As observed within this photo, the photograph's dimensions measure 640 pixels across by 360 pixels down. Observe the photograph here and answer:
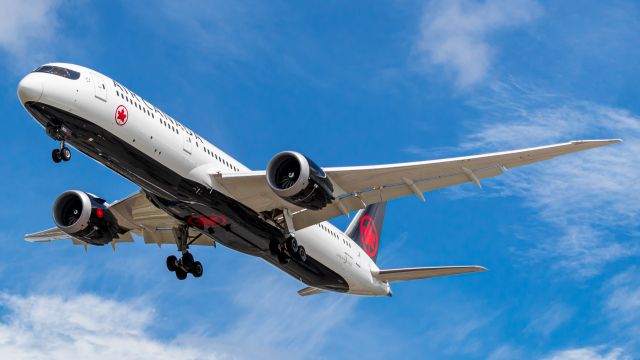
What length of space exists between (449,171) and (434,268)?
5884mm

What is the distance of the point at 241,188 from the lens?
33656 mm

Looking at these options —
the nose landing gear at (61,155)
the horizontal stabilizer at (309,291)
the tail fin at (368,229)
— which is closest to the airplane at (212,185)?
the nose landing gear at (61,155)

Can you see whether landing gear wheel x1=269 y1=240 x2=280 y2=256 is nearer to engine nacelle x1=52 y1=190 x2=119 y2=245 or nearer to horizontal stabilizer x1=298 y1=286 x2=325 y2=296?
horizontal stabilizer x1=298 y1=286 x2=325 y2=296

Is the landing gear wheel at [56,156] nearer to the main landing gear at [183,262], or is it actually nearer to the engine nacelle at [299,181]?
the engine nacelle at [299,181]

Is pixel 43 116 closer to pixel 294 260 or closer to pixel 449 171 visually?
pixel 294 260

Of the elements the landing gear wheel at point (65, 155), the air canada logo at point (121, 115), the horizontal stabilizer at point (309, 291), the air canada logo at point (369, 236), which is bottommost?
the landing gear wheel at point (65, 155)

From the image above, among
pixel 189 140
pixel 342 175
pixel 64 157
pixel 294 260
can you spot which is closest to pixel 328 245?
pixel 294 260

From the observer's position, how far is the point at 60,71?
3019 centimetres

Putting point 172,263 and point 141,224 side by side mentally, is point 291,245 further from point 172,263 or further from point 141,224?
point 141,224

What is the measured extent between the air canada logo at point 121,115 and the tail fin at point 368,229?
1498 centimetres

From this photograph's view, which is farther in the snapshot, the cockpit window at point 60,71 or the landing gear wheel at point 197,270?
the landing gear wheel at point 197,270

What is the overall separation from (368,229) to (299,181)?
1429 cm

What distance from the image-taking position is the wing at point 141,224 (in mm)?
37625

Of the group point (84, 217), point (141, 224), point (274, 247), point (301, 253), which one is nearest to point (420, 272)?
point (301, 253)
